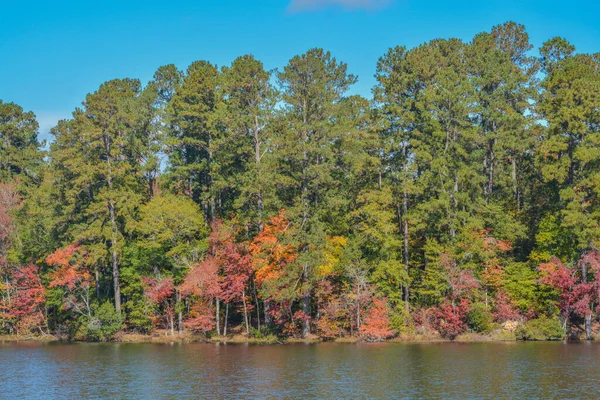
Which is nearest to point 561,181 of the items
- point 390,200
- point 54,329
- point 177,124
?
point 390,200

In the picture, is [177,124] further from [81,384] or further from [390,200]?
[81,384]

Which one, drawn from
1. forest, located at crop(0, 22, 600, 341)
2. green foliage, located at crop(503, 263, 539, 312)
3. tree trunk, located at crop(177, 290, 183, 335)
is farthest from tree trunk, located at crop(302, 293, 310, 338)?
green foliage, located at crop(503, 263, 539, 312)

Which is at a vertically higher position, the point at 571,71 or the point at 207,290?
the point at 571,71

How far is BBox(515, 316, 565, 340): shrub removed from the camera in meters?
53.3

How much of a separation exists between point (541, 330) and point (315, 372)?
24640mm

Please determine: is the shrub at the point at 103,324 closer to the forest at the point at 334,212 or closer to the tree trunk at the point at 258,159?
the forest at the point at 334,212

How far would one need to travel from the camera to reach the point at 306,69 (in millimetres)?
60000

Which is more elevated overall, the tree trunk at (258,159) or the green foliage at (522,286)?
the tree trunk at (258,159)

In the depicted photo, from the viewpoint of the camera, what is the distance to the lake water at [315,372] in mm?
32156

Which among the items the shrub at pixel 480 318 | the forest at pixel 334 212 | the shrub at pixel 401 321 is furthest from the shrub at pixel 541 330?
the shrub at pixel 401 321

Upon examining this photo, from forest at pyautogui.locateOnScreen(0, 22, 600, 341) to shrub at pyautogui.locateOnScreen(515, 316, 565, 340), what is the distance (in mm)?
184

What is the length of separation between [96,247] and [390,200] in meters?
29.1

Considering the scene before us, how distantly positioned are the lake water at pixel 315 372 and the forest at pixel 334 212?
22.4 ft

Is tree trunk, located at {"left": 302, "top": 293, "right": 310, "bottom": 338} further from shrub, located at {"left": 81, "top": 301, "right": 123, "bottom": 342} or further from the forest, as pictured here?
shrub, located at {"left": 81, "top": 301, "right": 123, "bottom": 342}
